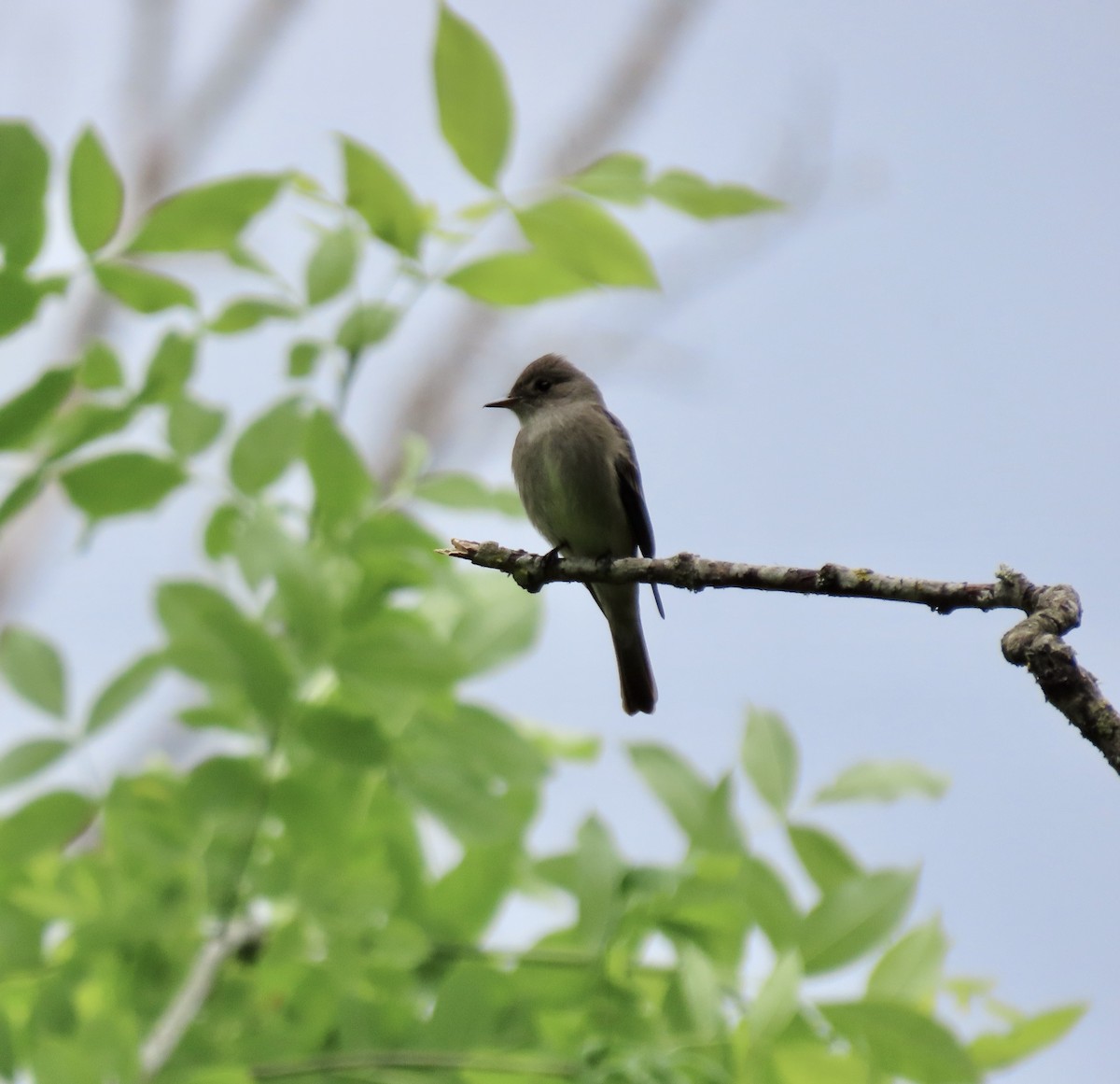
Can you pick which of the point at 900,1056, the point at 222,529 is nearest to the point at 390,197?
the point at 222,529

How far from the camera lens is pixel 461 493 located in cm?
302

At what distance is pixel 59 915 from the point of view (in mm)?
2672

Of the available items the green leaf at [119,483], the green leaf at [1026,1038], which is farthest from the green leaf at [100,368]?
the green leaf at [1026,1038]

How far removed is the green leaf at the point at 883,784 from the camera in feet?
9.23

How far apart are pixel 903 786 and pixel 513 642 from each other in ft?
3.06

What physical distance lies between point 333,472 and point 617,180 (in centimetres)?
87

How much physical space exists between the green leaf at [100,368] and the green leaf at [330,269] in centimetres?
52

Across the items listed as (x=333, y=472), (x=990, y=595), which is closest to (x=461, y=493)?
(x=333, y=472)

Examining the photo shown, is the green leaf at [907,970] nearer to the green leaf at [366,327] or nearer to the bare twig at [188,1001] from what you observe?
the bare twig at [188,1001]

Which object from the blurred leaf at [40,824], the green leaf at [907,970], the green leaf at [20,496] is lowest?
the green leaf at [907,970]

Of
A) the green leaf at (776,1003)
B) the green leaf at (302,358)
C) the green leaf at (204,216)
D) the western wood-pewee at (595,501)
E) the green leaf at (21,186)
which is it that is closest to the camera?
the green leaf at (776,1003)

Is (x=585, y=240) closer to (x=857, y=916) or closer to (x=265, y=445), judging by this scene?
(x=265, y=445)

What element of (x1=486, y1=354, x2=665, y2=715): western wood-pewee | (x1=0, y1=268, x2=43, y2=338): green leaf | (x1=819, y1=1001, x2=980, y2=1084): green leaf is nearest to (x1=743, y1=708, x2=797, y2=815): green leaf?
(x1=819, y1=1001, x2=980, y2=1084): green leaf

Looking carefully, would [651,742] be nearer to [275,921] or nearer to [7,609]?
[275,921]
